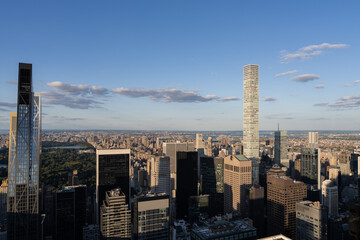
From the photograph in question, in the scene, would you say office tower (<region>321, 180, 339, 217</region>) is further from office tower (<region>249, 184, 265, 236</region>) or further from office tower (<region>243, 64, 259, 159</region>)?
office tower (<region>243, 64, 259, 159</region>)

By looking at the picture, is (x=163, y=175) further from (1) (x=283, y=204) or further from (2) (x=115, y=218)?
(2) (x=115, y=218)

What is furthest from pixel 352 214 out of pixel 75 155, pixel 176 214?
pixel 75 155

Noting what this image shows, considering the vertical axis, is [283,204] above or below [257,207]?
above

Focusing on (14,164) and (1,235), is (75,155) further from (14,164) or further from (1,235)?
(14,164)

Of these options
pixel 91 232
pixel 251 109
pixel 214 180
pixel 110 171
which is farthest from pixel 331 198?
pixel 251 109

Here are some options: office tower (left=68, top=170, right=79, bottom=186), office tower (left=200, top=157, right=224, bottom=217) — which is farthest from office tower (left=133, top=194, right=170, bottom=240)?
office tower (left=200, top=157, right=224, bottom=217)

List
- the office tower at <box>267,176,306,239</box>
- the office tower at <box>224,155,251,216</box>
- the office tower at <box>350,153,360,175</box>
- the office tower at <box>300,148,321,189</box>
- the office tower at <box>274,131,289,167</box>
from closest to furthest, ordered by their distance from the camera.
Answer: the office tower at <box>267,176,306,239</box>, the office tower at <box>224,155,251,216</box>, the office tower at <box>300,148,321,189</box>, the office tower at <box>350,153,360,175</box>, the office tower at <box>274,131,289,167</box>
